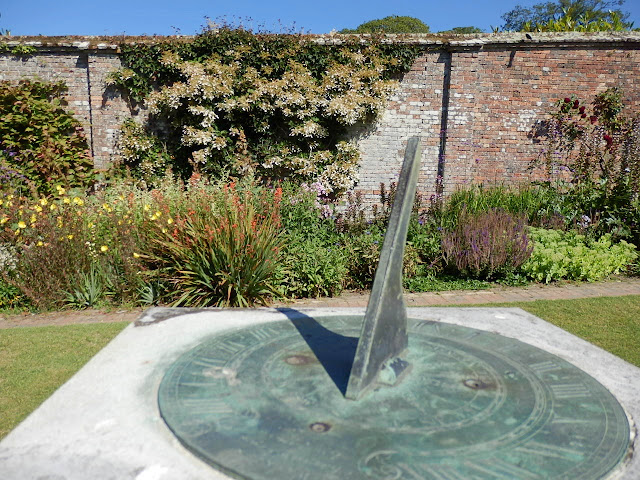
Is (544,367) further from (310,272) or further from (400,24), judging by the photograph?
(400,24)

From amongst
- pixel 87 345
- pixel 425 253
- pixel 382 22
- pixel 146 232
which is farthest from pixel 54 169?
pixel 382 22

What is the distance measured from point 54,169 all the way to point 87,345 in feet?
20.5

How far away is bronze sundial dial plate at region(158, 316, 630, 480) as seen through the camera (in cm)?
176

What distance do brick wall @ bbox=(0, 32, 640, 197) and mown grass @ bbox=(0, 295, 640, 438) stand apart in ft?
16.9

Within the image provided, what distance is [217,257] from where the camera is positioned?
532 cm

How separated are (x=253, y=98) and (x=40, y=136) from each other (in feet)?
13.3

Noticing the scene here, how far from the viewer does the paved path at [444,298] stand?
5367 mm

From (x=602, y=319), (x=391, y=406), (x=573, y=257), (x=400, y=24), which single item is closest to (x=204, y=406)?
(x=391, y=406)

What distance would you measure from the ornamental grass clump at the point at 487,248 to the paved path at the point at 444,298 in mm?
359

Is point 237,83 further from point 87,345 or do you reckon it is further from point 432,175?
Answer: point 87,345

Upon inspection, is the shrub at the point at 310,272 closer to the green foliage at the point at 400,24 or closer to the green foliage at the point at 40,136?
the green foliage at the point at 40,136

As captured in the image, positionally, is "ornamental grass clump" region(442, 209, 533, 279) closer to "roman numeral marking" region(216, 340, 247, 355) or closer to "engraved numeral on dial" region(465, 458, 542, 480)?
"roman numeral marking" region(216, 340, 247, 355)

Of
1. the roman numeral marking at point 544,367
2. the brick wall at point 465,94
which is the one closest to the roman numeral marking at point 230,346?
the roman numeral marking at point 544,367

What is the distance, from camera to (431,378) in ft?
7.72
